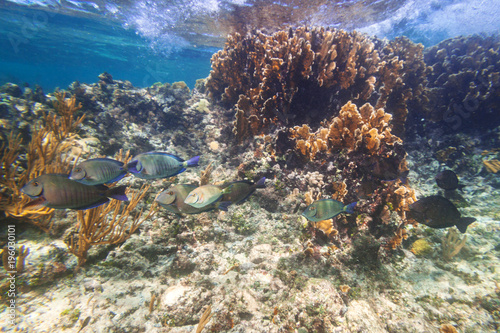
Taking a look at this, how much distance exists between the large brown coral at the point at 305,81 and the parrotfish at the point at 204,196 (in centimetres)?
343

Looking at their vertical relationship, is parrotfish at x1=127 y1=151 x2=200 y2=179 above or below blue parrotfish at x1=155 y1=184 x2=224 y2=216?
above

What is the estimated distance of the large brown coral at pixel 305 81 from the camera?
4.84m

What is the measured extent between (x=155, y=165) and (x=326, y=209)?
205cm

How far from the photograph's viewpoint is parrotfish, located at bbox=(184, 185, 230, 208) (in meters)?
1.94

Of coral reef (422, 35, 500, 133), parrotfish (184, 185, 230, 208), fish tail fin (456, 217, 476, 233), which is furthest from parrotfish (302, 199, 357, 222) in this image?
coral reef (422, 35, 500, 133)

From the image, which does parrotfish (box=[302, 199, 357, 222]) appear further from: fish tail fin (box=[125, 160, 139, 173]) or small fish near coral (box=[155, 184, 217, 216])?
fish tail fin (box=[125, 160, 139, 173])

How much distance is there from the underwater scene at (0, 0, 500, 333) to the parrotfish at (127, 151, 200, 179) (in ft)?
0.05

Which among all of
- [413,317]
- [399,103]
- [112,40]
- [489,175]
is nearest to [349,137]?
[413,317]

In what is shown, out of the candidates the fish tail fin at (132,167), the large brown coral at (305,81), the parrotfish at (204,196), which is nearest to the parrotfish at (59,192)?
the fish tail fin at (132,167)

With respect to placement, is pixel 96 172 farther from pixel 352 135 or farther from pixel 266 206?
pixel 352 135

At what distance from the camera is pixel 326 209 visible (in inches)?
92.9

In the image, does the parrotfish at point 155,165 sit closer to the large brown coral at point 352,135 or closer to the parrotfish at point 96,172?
the parrotfish at point 96,172

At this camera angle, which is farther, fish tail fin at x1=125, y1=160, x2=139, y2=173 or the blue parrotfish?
the blue parrotfish

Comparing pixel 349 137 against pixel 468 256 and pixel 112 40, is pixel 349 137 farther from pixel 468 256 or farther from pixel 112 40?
pixel 112 40
